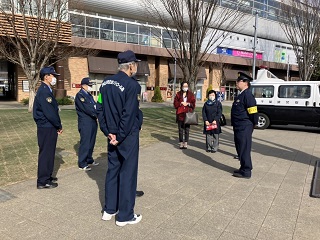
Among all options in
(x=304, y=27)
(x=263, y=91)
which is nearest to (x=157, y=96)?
(x=304, y=27)

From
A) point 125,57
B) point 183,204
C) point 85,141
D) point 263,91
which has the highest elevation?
point 125,57

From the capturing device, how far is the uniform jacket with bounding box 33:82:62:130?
13.3 feet

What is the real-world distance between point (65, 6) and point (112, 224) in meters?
14.7

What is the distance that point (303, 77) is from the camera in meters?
22.4

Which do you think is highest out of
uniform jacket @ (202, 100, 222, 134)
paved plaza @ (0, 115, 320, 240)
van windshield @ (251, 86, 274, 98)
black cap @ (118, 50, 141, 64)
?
black cap @ (118, 50, 141, 64)

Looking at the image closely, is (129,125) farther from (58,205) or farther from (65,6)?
(65,6)

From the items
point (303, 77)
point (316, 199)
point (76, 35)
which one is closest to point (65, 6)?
point (76, 35)

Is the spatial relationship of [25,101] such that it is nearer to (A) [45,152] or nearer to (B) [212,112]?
(B) [212,112]

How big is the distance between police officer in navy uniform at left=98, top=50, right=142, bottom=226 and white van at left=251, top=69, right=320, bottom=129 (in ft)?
29.1

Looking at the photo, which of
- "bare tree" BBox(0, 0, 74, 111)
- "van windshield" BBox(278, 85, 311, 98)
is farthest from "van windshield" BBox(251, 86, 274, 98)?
"bare tree" BBox(0, 0, 74, 111)

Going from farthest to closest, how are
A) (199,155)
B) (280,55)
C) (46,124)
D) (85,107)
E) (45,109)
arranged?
(280,55), (199,155), (85,107), (46,124), (45,109)

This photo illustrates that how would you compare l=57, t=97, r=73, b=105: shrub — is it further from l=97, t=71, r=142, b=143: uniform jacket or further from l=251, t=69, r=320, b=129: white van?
l=97, t=71, r=142, b=143: uniform jacket

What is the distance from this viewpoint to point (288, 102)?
34.6 ft

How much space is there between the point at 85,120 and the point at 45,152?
1.22m
